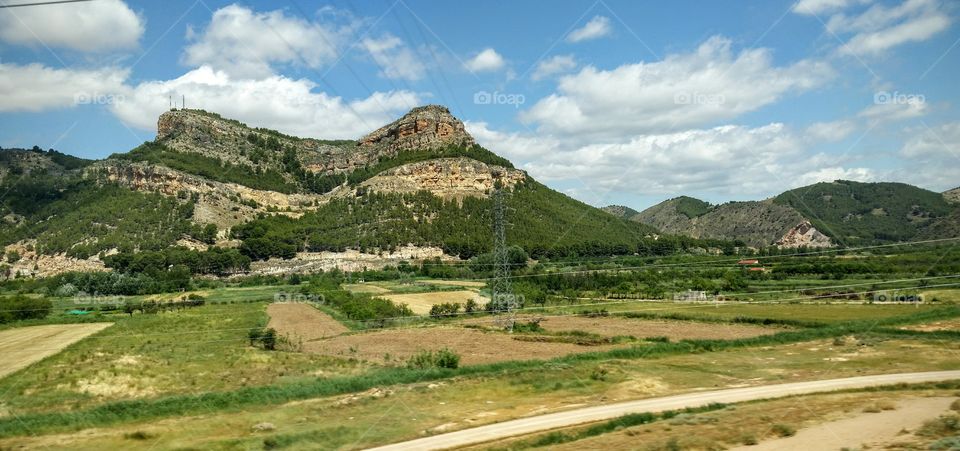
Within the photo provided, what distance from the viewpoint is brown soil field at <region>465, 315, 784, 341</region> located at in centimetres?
4811

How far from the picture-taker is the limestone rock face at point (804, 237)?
16750 cm

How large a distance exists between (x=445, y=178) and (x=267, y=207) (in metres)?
50.9

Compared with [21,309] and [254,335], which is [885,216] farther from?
[21,309]

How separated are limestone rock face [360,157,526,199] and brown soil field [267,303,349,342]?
279 feet

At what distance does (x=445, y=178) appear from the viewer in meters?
165

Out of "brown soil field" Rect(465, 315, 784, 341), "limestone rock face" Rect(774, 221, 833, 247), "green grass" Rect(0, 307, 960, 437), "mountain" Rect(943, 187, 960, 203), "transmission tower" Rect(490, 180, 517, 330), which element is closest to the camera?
"green grass" Rect(0, 307, 960, 437)

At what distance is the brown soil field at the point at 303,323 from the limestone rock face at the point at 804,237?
143 meters

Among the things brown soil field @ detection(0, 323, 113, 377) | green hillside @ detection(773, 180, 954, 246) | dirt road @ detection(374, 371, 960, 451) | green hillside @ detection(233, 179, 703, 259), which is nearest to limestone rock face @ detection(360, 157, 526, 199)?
green hillside @ detection(233, 179, 703, 259)

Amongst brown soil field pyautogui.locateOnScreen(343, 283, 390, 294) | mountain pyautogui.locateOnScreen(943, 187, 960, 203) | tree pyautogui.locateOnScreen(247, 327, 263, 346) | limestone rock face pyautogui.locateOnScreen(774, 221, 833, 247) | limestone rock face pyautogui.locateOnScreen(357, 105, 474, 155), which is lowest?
tree pyautogui.locateOnScreen(247, 327, 263, 346)

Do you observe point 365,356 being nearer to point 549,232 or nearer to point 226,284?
point 226,284

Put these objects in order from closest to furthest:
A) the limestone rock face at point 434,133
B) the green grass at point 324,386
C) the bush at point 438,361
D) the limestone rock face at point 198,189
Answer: the green grass at point 324,386 → the bush at point 438,361 → the limestone rock face at point 198,189 → the limestone rock face at point 434,133

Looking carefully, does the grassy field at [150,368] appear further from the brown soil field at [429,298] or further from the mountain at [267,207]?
the mountain at [267,207]

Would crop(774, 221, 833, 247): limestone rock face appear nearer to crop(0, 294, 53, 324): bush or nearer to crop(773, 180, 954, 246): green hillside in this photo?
crop(773, 180, 954, 246): green hillside

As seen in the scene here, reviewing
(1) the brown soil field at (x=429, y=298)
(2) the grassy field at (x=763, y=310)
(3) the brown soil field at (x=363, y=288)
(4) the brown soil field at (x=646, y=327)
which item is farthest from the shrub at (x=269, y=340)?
(3) the brown soil field at (x=363, y=288)
